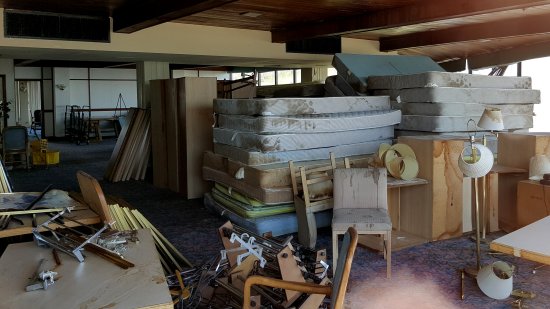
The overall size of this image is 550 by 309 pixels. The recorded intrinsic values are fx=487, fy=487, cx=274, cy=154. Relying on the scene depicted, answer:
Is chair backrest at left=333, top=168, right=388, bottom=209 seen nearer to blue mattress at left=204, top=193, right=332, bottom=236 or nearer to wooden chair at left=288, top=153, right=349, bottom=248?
wooden chair at left=288, top=153, right=349, bottom=248

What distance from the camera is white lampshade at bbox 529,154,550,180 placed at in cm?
445

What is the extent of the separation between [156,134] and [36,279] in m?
5.97

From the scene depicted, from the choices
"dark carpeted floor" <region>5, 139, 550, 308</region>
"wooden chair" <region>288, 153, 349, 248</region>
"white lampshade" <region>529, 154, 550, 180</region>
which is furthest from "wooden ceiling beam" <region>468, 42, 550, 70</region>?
"wooden chair" <region>288, 153, 349, 248</region>

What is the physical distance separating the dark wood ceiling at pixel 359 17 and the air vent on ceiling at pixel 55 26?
0.45 feet

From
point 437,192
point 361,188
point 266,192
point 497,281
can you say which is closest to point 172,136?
point 266,192

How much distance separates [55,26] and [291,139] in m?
3.82

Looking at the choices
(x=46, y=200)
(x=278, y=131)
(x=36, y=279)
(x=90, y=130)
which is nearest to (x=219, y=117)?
(x=278, y=131)

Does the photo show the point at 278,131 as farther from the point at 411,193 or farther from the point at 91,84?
the point at 91,84

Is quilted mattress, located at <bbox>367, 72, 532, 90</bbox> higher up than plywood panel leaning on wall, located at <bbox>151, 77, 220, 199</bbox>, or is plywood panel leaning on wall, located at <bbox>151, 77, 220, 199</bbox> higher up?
quilted mattress, located at <bbox>367, 72, 532, 90</bbox>

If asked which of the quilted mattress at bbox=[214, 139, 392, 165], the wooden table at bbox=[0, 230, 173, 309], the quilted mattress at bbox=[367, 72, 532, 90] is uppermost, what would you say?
the quilted mattress at bbox=[367, 72, 532, 90]

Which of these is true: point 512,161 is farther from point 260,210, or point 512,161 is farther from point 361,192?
point 260,210

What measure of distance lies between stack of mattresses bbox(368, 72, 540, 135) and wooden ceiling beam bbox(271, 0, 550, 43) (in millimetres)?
752

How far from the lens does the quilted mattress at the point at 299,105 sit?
493 cm

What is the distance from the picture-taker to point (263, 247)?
298 centimetres
